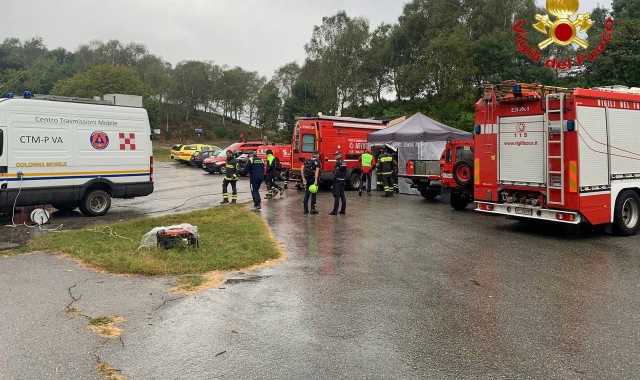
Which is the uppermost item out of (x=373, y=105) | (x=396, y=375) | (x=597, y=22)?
(x=597, y=22)

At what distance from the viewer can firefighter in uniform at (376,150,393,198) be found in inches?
699

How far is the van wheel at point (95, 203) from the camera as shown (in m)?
12.4

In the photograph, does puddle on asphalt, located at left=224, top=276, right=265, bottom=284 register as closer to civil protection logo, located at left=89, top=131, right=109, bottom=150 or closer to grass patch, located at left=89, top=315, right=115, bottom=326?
grass patch, located at left=89, top=315, right=115, bottom=326

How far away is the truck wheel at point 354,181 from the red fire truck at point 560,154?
8.87 metres

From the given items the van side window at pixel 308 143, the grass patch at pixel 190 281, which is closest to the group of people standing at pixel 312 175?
the van side window at pixel 308 143

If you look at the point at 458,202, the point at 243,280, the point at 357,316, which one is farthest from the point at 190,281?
the point at 458,202

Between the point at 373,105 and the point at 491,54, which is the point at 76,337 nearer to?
the point at 491,54

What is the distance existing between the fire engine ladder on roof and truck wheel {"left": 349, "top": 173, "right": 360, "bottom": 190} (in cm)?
1049

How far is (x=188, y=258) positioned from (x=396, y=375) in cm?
463

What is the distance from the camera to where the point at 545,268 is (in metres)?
7.55

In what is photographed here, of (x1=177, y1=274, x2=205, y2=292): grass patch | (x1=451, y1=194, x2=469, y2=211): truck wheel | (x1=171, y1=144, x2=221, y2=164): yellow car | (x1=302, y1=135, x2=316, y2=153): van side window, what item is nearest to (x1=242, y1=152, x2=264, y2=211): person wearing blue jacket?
(x1=302, y1=135, x2=316, y2=153): van side window

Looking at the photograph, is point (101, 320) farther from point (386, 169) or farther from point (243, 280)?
point (386, 169)

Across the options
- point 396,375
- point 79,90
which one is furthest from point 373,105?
point 396,375

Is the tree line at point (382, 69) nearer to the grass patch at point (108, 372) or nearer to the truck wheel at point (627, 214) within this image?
the truck wheel at point (627, 214)
